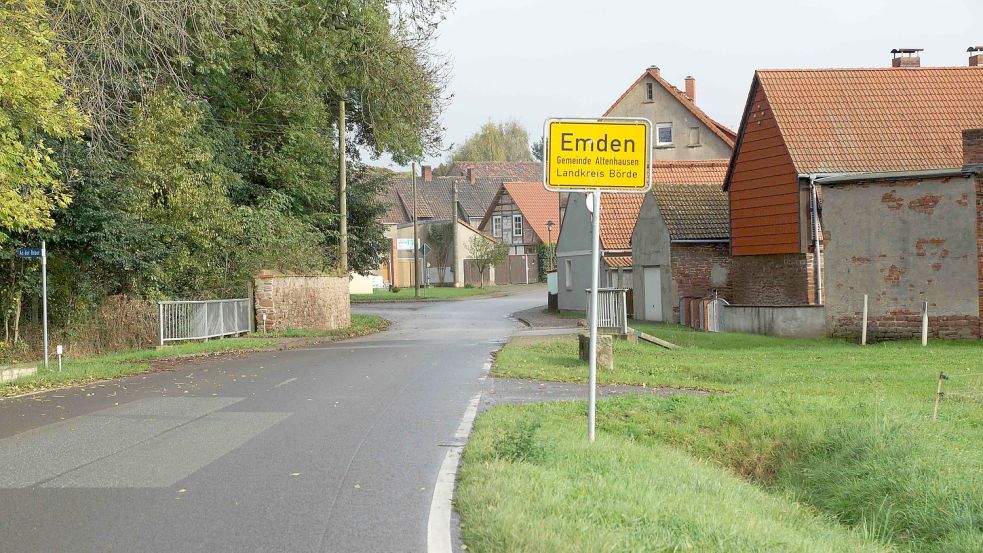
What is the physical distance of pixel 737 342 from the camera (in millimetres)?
25250

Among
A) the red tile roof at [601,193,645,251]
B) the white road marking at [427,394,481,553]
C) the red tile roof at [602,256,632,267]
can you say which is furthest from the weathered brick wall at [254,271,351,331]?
the white road marking at [427,394,481,553]

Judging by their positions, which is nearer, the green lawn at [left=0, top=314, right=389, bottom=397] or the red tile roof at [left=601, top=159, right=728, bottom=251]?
the green lawn at [left=0, top=314, right=389, bottom=397]

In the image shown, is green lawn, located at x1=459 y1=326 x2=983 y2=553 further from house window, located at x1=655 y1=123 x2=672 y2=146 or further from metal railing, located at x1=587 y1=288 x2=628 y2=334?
house window, located at x1=655 y1=123 x2=672 y2=146

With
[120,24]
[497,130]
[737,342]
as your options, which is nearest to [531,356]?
[737,342]

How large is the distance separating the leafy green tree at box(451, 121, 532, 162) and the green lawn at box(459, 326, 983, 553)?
350 feet

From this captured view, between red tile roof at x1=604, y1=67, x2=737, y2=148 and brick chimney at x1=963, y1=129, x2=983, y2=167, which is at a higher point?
red tile roof at x1=604, y1=67, x2=737, y2=148

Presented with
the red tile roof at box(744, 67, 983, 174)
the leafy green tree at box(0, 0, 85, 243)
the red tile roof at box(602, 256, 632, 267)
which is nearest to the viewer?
the leafy green tree at box(0, 0, 85, 243)

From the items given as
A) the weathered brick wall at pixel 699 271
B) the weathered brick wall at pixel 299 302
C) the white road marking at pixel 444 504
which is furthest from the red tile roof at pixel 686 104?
the white road marking at pixel 444 504

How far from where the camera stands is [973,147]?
23.8 m

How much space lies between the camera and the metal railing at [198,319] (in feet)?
84.9

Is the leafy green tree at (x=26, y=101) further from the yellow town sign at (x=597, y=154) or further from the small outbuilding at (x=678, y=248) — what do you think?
the small outbuilding at (x=678, y=248)

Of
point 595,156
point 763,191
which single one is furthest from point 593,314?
point 763,191

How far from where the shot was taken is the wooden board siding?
30.5 metres

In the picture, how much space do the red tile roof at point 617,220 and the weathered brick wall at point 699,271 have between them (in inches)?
235
